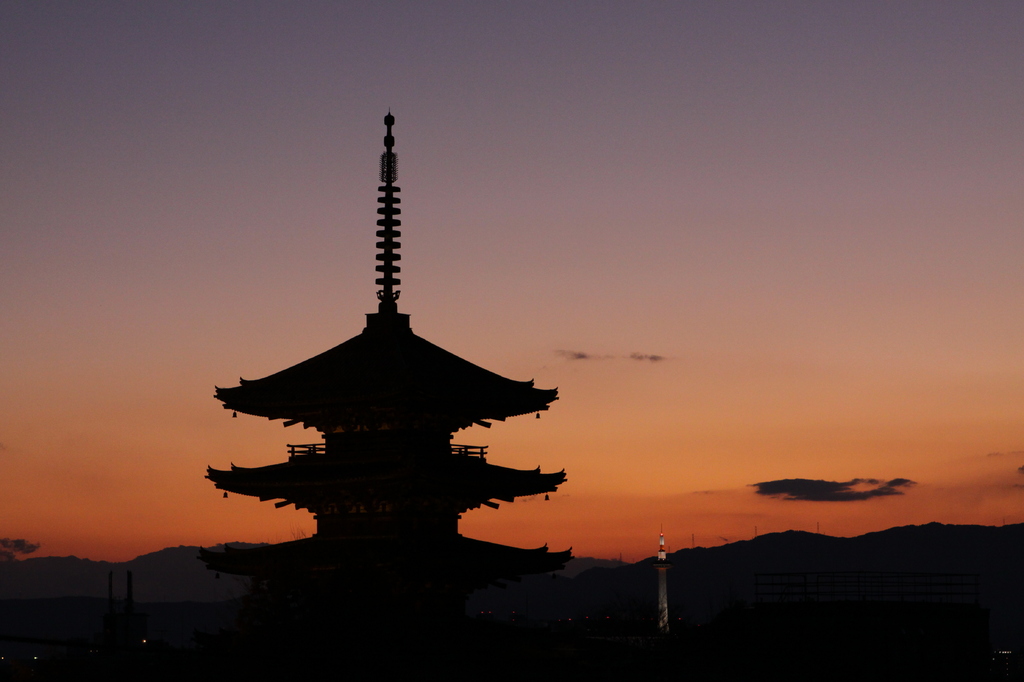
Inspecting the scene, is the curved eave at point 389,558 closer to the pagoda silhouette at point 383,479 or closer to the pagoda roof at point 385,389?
the pagoda silhouette at point 383,479

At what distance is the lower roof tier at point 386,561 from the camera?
44.4m

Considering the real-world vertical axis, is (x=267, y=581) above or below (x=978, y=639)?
above

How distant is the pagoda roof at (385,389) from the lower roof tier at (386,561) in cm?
471

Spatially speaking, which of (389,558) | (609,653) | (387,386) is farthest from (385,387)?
(609,653)

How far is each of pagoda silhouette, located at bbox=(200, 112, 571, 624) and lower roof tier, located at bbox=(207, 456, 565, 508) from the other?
54 millimetres

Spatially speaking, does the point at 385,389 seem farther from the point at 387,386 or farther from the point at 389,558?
the point at 389,558

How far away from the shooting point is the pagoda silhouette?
44.5 metres

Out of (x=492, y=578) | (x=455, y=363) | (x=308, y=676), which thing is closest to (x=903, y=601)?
(x=492, y=578)

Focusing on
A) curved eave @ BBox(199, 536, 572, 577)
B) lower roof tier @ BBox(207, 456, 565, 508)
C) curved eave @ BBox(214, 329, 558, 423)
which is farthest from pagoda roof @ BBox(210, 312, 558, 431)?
curved eave @ BBox(199, 536, 572, 577)

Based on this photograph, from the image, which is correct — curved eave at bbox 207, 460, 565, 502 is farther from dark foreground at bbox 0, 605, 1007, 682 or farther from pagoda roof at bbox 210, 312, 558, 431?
dark foreground at bbox 0, 605, 1007, 682

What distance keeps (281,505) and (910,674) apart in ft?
87.4

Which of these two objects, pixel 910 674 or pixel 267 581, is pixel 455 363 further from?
pixel 910 674

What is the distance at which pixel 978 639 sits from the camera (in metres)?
53.8

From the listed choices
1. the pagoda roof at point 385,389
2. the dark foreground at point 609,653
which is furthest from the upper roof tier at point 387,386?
the dark foreground at point 609,653
